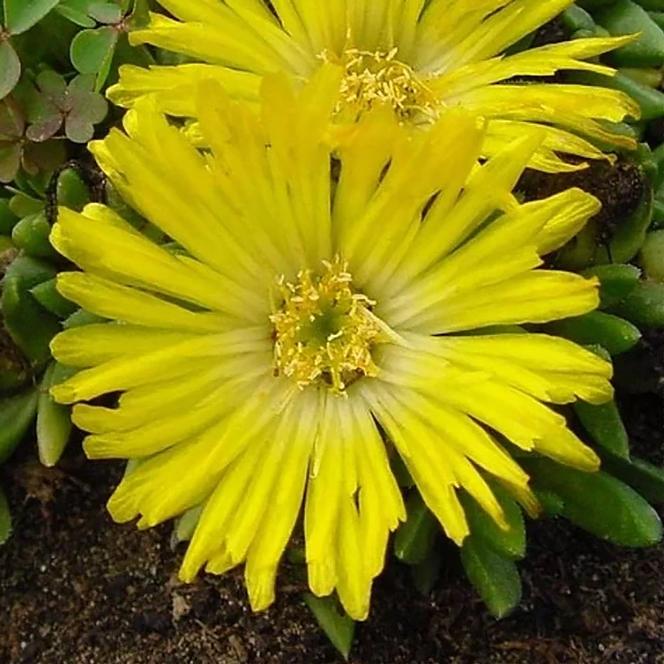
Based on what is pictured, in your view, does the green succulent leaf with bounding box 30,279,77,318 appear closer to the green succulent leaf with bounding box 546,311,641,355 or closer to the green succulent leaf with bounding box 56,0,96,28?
the green succulent leaf with bounding box 56,0,96,28

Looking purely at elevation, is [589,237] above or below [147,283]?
above

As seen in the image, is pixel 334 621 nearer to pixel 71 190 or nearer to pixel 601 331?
pixel 601 331

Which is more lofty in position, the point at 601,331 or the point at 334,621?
the point at 601,331

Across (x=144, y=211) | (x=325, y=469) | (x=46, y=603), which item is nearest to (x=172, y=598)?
(x=46, y=603)

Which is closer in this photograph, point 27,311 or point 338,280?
point 338,280

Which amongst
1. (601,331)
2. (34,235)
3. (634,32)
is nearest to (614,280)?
(601,331)

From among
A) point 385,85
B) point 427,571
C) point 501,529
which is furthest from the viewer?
point 427,571

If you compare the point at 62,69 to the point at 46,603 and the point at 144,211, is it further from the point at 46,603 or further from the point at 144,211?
the point at 46,603
